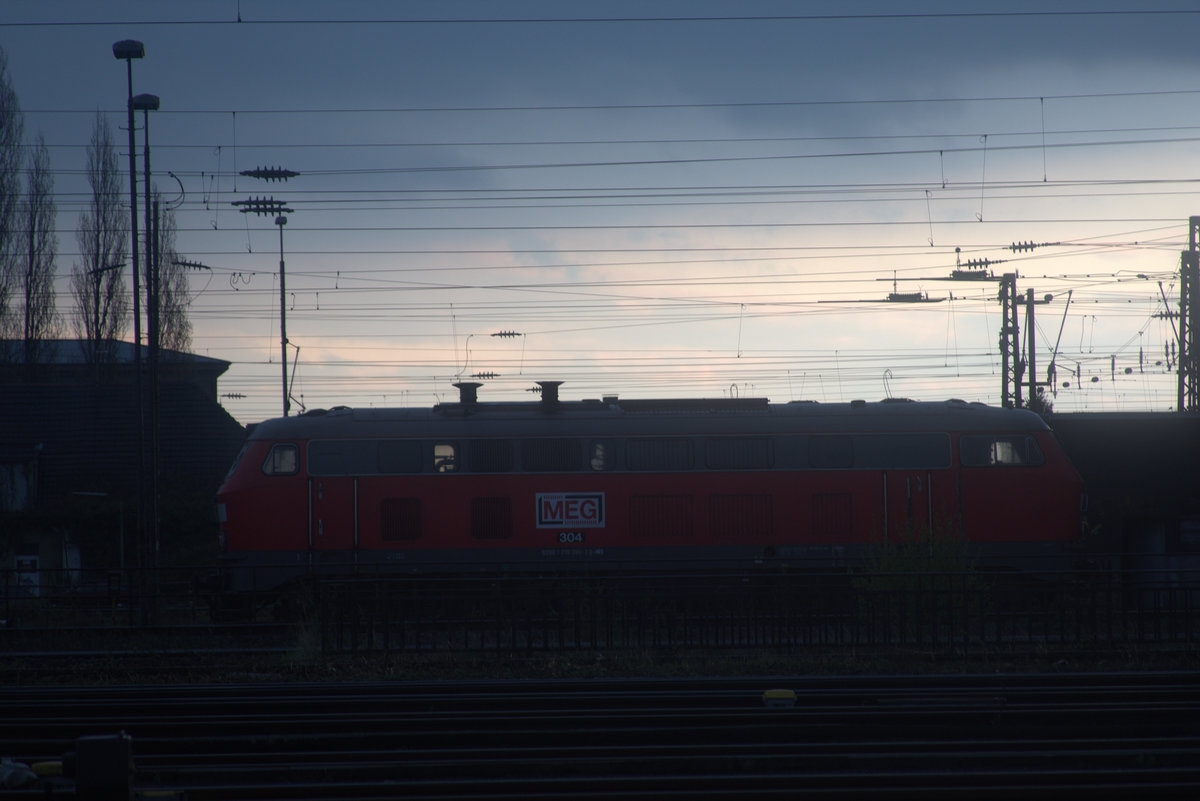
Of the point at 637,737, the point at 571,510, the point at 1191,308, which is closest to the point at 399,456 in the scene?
the point at 571,510

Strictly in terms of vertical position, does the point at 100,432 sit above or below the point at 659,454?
above

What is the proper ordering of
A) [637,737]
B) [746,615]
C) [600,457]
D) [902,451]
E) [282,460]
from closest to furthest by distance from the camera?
[637,737] → [746,615] → [282,460] → [600,457] → [902,451]

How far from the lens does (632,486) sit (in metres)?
21.0

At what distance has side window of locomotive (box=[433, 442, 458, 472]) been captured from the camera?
2092cm

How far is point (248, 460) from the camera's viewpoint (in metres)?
20.9

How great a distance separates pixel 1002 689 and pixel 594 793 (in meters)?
6.75

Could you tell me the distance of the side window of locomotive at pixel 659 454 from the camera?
2103cm

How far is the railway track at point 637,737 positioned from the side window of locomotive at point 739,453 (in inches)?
306

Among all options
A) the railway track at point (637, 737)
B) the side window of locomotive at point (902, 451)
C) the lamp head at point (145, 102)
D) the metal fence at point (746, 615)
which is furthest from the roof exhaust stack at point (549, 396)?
the lamp head at point (145, 102)

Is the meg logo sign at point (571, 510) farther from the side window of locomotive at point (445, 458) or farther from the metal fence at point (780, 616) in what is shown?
the metal fence at point (780, 616)

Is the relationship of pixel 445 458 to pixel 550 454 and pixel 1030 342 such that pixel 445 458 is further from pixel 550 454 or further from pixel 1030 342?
pixel 1030 342

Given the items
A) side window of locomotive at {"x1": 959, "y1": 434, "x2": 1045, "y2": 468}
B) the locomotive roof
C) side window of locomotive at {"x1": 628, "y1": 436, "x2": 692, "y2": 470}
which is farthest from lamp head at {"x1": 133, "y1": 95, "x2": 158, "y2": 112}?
side window of locomotive at {"x1": 959, "y1": 434, "x2": 1045, "y2": 468}

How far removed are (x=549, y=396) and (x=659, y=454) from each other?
261cm

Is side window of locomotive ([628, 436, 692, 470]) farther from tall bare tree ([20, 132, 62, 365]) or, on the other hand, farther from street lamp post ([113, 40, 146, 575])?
tall bare tree ([20, 132, 62, 365])
